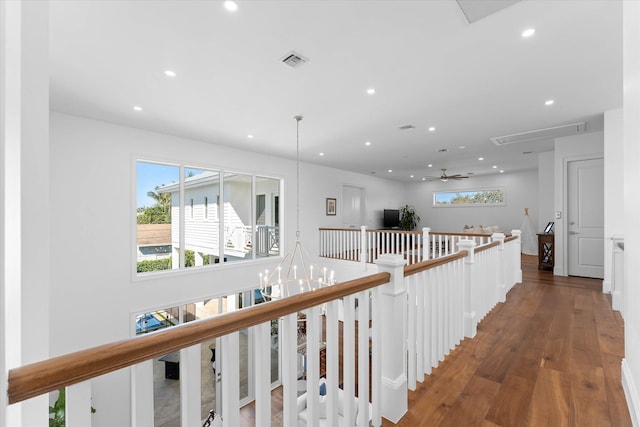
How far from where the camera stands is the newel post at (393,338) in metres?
1.57

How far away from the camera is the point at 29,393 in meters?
0.60

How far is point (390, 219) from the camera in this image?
10.1 meters

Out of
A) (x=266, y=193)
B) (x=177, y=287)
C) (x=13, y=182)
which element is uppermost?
(x=266, y=193)

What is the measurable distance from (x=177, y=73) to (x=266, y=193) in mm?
3821

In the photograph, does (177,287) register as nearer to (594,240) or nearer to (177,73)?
(177,73)

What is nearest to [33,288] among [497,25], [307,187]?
[497,25]

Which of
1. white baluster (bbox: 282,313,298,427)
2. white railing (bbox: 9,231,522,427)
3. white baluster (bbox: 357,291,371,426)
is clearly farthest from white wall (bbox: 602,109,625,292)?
white baluster (bbox: 282,313,298,427)

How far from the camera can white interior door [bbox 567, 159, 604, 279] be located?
475 centimetres

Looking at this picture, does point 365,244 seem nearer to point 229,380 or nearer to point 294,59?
point 294,59

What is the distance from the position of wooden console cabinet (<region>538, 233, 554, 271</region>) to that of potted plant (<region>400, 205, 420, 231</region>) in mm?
5097

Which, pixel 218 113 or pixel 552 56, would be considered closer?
pixel 552 56

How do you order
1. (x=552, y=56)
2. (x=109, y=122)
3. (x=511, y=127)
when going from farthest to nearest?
(x=511, y=127)
(x=109, y=122)
(x=552, y=56)

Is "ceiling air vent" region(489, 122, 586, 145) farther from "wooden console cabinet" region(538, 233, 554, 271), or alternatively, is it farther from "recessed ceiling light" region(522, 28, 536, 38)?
"recessed ceiling light" region(522, 28, 536, 38)

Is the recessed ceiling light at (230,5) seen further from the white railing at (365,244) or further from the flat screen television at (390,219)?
the flat screen television at (390,219)
